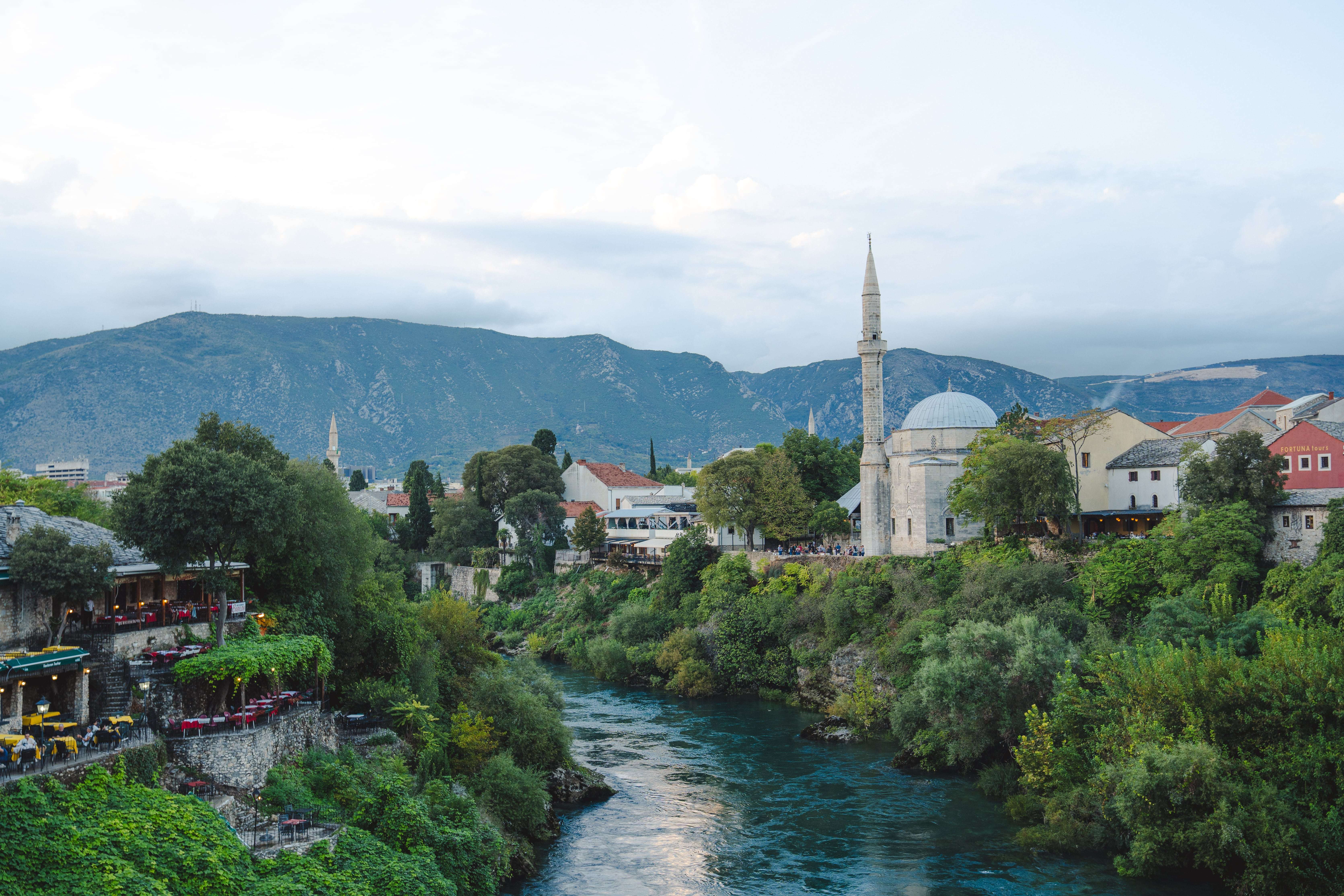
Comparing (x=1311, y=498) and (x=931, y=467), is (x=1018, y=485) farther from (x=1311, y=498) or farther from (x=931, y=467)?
(x=1311, y=498)

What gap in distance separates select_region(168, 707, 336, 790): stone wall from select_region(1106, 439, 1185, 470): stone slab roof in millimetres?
45235

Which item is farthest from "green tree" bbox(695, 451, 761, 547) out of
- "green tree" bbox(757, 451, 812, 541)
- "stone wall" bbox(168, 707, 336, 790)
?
"stone wall" bbox(168, 707, 336, 790)

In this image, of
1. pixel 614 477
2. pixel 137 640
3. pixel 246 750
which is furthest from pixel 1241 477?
pixel 614 477

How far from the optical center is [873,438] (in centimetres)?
6156

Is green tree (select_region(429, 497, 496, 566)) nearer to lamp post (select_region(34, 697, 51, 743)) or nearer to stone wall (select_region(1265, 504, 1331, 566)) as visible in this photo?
stone wall (select_region(1265, 504, 1331, 566))

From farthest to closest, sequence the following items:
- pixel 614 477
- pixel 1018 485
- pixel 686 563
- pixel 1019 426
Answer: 1. pixel 614 477
2. pixel 686 563
3. pixel 1019 426
4. pixel 1018 485

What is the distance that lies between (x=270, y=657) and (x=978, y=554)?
3582cm

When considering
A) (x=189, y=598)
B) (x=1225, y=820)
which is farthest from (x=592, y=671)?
(x=1225, y=820)

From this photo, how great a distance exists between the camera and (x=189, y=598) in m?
34.4

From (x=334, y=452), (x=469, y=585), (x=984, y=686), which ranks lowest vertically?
(x=469, y=585)

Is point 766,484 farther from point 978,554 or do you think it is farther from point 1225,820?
point 1225,820

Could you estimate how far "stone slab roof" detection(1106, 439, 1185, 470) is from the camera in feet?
179

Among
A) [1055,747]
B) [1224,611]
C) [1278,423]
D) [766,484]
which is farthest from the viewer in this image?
[766,484]

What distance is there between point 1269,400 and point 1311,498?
38088mm
